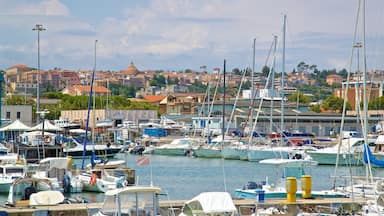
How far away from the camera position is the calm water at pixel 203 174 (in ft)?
162

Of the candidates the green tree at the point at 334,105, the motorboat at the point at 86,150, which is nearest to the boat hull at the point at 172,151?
the motorboat at the point at 86,150

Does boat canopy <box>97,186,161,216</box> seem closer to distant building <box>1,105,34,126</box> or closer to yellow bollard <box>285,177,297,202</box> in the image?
yellow bollard <box>285,177,297,202</box>

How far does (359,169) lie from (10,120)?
63.2m

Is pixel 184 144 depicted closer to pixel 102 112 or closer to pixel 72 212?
pixel 102 112

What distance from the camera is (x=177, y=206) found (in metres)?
29.6

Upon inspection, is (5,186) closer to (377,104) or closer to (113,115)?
(113,115)

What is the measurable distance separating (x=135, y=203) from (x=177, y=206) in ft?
17.6

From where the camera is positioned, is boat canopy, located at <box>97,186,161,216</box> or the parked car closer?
boat canopy, located at <box>97,186,161,216</box>

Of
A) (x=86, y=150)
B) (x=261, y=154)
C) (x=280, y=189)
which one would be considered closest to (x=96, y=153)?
(x=86, y=150)

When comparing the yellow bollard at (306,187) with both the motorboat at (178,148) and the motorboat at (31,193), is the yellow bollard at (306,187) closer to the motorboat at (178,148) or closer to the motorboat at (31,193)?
the motorboat at (31,193)

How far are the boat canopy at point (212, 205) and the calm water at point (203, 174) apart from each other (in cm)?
1533

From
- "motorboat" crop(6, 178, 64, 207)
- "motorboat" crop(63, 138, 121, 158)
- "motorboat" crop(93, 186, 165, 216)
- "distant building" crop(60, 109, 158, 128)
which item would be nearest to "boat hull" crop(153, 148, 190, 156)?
"motorboat" crop(63, 138, 121, 158)

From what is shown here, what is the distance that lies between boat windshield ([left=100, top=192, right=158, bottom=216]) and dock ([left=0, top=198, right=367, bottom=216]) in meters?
2.22

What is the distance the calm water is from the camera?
49.3 m
